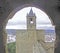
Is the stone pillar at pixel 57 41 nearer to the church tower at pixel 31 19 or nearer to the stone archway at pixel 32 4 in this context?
the stone archway at pixel 32 4

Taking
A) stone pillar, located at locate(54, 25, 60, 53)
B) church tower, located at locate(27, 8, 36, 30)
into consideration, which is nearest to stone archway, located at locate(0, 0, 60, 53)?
stone pillar, located at locate(54, 25, 60, 53)

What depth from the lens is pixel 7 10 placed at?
3.23 metres

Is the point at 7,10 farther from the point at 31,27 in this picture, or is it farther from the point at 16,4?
the point at 31,27

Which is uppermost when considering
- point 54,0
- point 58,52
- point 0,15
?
point 54,0

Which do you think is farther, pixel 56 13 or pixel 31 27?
pixel 31 27

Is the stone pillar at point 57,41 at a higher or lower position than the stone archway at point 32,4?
lower

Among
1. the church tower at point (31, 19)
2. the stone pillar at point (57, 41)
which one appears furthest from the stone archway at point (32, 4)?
the church tower at point (31, 19)

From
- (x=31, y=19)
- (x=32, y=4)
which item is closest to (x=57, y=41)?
(x=32, y=4)

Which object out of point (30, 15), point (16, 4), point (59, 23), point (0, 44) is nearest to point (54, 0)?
point (59, 23)

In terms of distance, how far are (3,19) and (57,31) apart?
0.77m

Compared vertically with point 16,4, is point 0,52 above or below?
below

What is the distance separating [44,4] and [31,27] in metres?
11.4

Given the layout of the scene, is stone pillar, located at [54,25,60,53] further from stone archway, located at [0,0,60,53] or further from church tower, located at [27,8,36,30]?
church tower, located at [27,8,36,30]

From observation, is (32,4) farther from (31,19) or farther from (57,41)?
(31,19)
